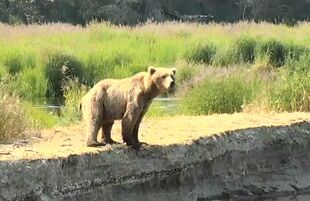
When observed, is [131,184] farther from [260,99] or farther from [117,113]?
[260,99]

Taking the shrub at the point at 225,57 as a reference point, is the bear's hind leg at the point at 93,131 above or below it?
above

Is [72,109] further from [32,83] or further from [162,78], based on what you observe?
[32,83]

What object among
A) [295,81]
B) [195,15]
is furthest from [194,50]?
[195,15]

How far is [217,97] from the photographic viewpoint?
52.1 feet

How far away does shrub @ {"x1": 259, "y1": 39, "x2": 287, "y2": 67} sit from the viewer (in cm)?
2563

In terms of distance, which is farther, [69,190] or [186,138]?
[186,138]

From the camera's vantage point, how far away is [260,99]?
15.6 meters

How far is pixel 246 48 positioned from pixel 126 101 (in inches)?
640

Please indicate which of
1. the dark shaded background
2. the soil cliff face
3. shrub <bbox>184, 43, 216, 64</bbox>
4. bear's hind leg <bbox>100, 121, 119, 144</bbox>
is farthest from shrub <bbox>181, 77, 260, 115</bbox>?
the dark shaded background

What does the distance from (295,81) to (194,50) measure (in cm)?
1021

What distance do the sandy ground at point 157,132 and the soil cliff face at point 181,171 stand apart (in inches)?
5.6

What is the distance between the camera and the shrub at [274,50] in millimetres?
25627

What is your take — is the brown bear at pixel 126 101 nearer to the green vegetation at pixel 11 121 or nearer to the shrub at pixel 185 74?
the green vegetation at pixel 11 121

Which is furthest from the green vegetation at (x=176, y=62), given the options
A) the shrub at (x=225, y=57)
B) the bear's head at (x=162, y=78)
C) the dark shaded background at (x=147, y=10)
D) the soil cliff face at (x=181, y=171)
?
the dark shaded background at (x=147, y=10)
